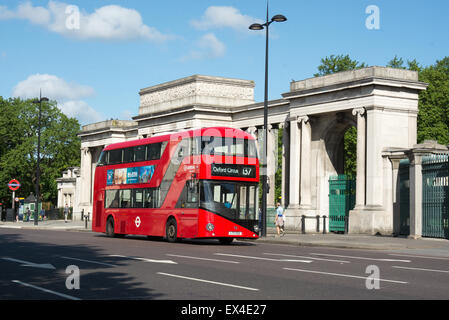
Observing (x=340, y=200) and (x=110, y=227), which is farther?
(x=340, y=200)

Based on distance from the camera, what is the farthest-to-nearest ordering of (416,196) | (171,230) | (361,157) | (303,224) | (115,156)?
(303,224)
(361,157)
(115,156)
(416,196)
(171,230)

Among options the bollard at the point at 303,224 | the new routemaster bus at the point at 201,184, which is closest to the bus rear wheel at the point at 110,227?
the new routemaster bus at the point at 201,184

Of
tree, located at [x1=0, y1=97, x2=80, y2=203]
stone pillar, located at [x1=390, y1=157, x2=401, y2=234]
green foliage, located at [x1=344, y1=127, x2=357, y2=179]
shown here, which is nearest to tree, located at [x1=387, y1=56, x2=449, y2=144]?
green foliage, located at [x1=344, y1=127, x2=357, y2=179]

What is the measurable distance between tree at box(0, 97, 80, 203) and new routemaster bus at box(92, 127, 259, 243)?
65154mm

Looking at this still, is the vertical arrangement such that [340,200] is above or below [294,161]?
below

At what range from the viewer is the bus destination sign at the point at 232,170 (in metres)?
26.8

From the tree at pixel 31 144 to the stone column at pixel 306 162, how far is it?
180ft

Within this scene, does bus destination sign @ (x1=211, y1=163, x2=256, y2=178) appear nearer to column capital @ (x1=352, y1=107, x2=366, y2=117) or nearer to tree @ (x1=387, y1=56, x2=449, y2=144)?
column capital @ (x1=352, y1=107, x2=366, y2=117)

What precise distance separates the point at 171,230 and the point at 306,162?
58.6 feet

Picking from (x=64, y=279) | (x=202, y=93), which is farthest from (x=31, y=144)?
(x=64, y=279)

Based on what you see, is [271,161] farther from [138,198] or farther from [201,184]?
[201,184]

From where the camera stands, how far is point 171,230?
94.5 feet

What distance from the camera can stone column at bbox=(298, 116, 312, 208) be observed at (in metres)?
44.6

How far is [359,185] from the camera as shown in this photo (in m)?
40.0
